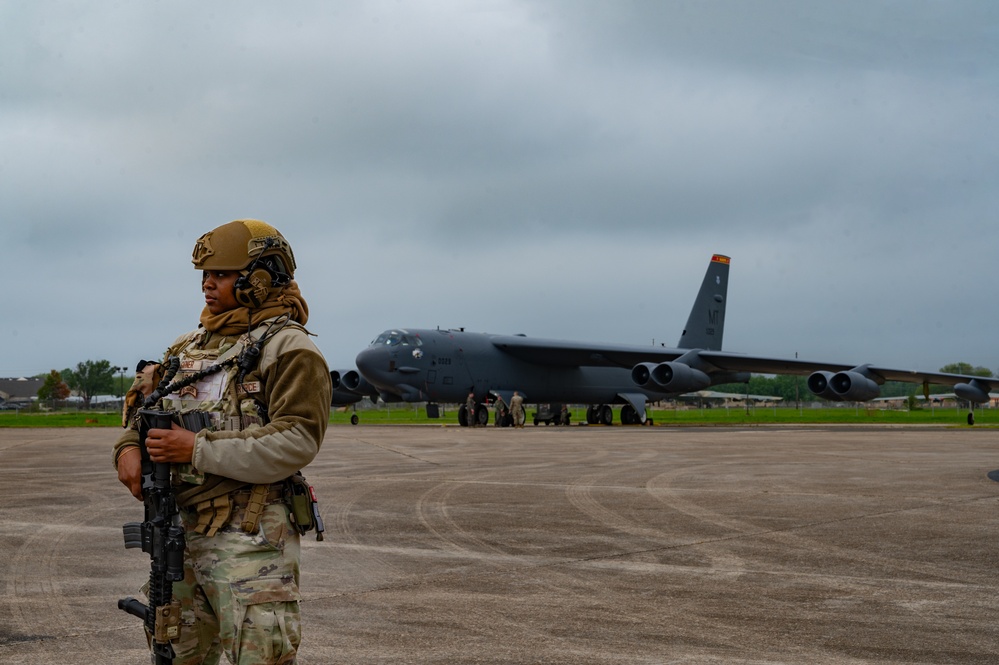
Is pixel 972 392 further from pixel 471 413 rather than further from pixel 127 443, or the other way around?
pixel 127 443

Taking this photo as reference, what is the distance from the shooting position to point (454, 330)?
123 feet

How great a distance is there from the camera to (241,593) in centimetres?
299

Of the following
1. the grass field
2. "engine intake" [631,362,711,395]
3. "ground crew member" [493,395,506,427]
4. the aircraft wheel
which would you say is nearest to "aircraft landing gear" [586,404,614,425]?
the aircraft wheel

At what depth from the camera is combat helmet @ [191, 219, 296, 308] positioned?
3326mm

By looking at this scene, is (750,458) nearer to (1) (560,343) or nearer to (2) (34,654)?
(2) (34,654)

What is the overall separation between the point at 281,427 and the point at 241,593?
0.52 metres

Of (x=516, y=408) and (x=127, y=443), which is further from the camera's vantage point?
(x=516, y=408)

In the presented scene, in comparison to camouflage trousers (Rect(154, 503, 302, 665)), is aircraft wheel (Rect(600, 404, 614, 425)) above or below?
below

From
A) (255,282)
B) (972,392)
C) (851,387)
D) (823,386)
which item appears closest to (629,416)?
(823,386)

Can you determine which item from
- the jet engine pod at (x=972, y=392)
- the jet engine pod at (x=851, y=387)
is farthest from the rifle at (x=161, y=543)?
the jet engine pod at (x=972, y=392)

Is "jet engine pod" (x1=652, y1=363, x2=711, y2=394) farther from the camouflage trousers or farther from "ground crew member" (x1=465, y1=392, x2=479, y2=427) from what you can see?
the camouflage trousers

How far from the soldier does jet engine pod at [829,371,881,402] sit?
1301 inches

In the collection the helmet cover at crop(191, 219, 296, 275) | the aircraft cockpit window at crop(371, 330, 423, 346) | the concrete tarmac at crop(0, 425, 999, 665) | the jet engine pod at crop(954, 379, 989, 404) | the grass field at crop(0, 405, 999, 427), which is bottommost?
the grass field at crop(0, 405, 999, 427)

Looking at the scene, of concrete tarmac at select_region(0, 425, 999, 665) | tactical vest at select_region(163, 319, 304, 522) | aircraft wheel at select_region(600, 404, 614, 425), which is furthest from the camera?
aircraft wheel at select_region(600, 404, 614, 425)
